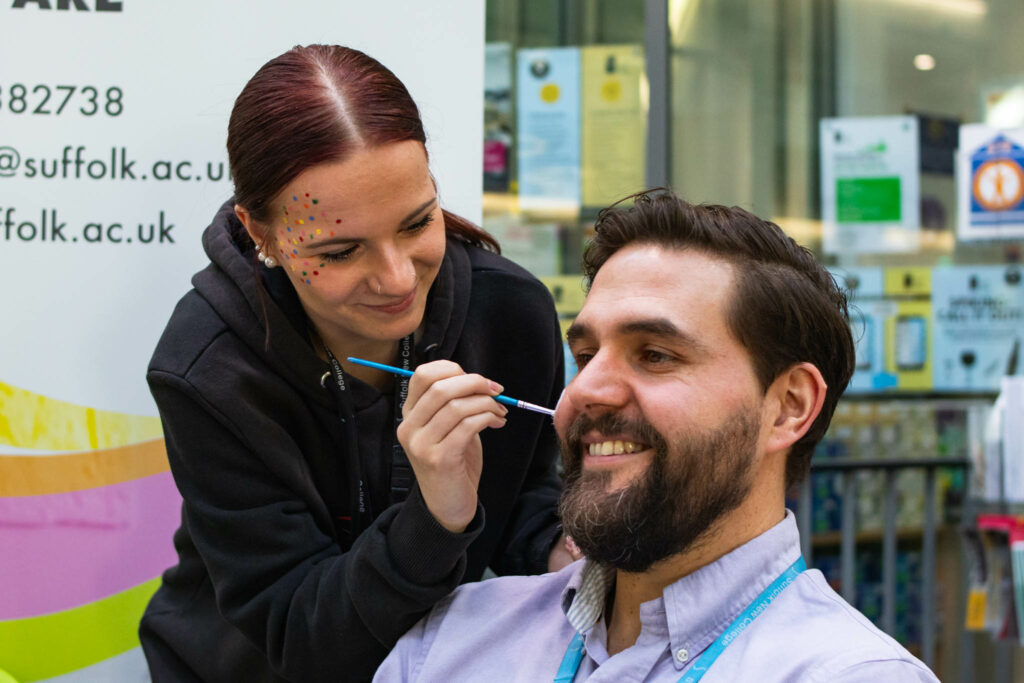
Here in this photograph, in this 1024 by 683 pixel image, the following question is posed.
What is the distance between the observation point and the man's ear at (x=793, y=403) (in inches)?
65.4

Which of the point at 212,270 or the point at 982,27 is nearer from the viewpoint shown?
the point at 212,270

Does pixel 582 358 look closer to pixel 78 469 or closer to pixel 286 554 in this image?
pixel 286 554

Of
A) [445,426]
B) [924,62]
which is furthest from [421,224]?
Result: [924,62]

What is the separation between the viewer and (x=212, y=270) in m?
2.00

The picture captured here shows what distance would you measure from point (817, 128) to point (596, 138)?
1.09 meters

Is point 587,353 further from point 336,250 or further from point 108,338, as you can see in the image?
point 108,338

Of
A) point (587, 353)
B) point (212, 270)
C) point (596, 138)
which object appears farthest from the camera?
point (596, 138)

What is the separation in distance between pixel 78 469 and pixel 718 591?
4.71 feet

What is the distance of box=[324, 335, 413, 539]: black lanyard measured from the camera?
1963 millimetres

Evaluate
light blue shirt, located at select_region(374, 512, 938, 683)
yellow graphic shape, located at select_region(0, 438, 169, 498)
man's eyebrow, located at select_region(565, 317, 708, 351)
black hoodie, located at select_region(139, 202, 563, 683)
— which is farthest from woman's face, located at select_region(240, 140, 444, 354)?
yellow graphic shape, located at select_region(0, 438, 169, 498)

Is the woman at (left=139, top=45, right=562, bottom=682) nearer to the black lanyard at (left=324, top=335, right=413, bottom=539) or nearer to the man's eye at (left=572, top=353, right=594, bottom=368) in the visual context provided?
the black lanyard at (left=324, top=335, right=413, bottom=539)

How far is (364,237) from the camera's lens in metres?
1.76

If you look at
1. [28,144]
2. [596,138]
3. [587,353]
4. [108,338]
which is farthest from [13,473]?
[596,138]

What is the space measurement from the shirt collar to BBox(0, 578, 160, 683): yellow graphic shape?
1251mm
